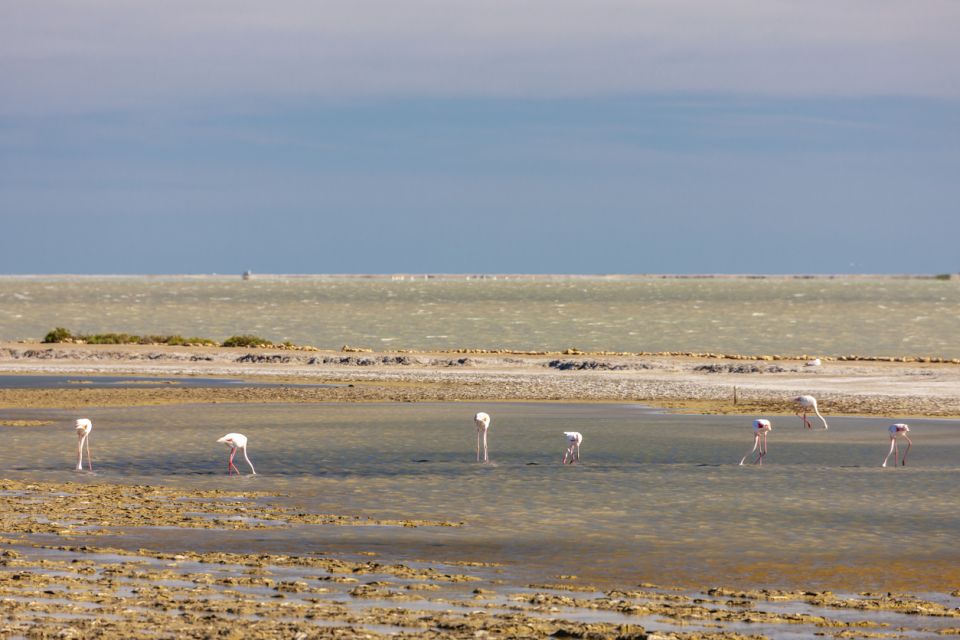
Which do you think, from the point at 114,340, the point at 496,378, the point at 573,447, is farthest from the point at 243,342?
the point at 573,447

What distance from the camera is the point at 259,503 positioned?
21.5 meters

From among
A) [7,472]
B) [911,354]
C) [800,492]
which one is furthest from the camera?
[911,354]

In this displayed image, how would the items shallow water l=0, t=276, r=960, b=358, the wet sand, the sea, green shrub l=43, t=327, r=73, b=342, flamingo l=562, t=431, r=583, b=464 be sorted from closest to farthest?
the wet sand, the sea, flamingo l=562, t=431, r=583, b=464, green shrub l=43, t=327, r=73, b=342, shallow water l=0, t=276, r=960, b=358

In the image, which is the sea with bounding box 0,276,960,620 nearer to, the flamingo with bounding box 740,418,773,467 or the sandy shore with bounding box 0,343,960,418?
the flamingo with bounding box 740,418,773,467

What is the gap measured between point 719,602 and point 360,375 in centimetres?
4028

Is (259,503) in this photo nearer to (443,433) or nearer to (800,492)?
(800,492)

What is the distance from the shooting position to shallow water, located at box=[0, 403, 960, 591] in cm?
1712

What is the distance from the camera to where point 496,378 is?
171 feet

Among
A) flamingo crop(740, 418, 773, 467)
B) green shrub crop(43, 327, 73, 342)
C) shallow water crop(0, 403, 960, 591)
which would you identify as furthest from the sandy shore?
flamingo crop(740, 418, 773, 467)

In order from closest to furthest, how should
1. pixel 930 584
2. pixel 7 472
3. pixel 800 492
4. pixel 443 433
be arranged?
pixel 930 584
pixel 800 492
pixel 7 472
pixel 443 433

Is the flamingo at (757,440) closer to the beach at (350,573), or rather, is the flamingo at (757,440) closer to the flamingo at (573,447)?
the beach at (350,573)

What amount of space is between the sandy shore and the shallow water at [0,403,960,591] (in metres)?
4.03

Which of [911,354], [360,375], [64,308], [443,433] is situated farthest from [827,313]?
[443,433]

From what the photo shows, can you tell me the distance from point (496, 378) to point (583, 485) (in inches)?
1108
